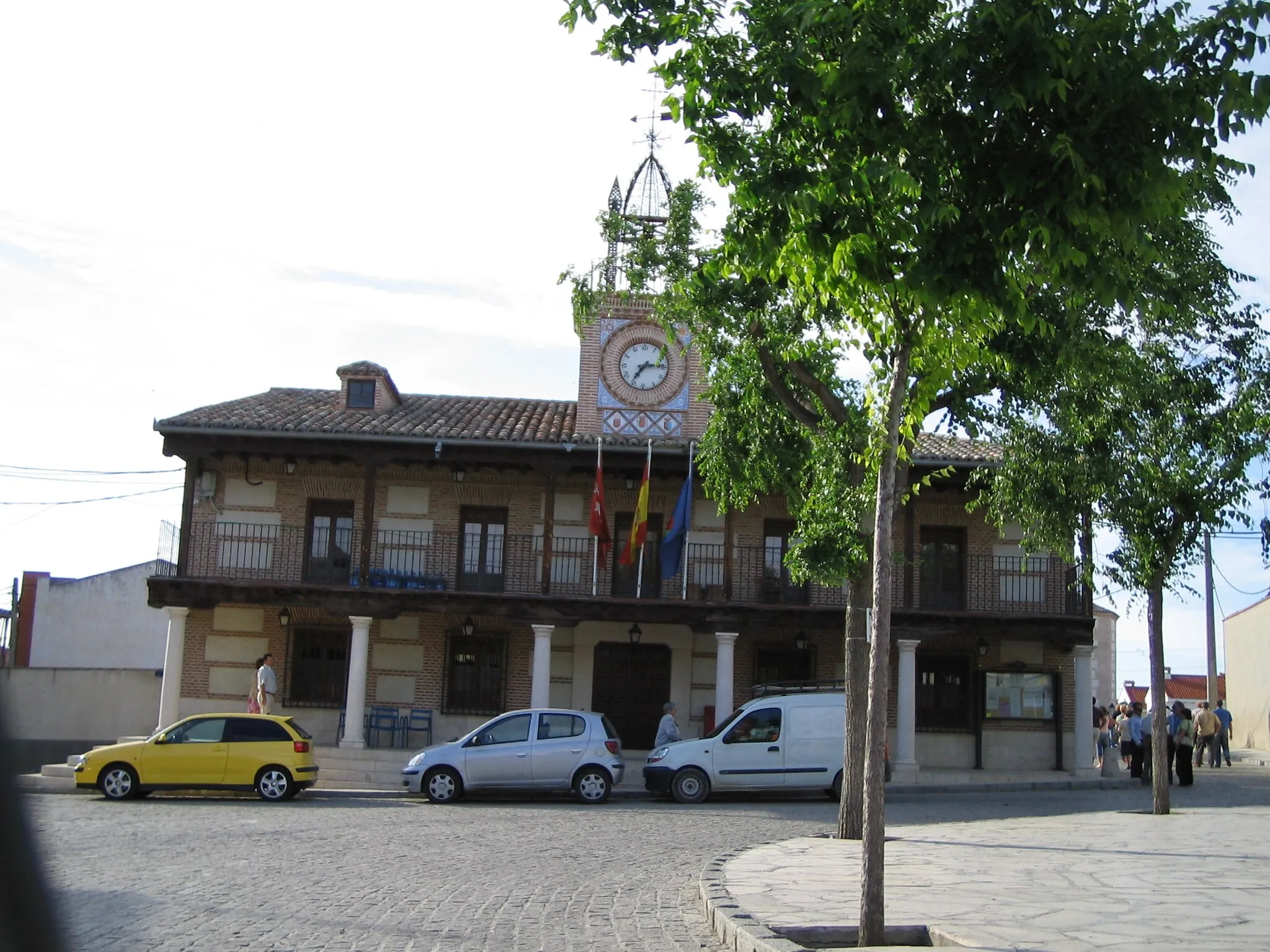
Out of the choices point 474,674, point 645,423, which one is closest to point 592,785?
point 474,674

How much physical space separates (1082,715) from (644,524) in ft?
32.0

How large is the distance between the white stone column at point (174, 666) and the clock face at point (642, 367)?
1010 centimetres

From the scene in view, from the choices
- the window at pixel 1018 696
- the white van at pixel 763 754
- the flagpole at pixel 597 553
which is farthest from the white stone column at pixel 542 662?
the window at pixel 1018 696

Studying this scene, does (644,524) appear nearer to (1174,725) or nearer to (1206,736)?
(1174,725)

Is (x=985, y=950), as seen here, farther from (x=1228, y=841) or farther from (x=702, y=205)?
(x=702, y=205)

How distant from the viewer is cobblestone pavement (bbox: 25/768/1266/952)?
8148mm

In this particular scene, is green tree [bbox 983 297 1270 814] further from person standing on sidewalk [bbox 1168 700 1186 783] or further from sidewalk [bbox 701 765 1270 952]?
person standing on sidewalk [bbox 1168 700 1186 783]

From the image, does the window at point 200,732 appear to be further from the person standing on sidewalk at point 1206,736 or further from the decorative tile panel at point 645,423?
the person standing on sidewalk at point 1206,736

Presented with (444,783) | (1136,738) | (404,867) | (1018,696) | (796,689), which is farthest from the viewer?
(1018,696)

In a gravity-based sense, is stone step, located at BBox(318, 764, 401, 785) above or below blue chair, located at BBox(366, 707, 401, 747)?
below

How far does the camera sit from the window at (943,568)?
87.0ft

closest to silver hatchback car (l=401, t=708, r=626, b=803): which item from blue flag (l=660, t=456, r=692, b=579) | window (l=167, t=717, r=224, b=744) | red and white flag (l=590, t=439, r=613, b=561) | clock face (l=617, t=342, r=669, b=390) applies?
window (l=167, t=717, r=224, b=744)

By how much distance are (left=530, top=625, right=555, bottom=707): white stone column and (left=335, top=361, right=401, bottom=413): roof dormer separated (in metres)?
6.65

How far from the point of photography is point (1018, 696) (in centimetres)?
2670
